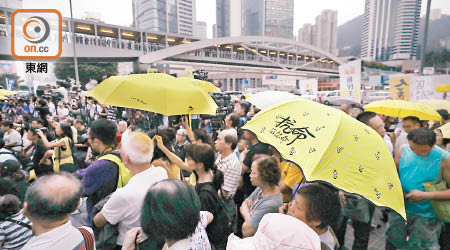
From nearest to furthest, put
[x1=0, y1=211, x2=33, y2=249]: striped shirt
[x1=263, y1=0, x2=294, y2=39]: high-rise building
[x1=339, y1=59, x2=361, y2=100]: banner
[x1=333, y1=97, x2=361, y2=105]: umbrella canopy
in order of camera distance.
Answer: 1. [x1=0, y1=211, x2=33, y2=249]: striped shirt
2. [x1=333, y1=97, x2=361, y2=105]: umbrella canopy
3. [x1=339, y1=59, x2=361, y2=100]: banner
4. [x1=263, y1=0, x2=294, y2=39]: high-rise building

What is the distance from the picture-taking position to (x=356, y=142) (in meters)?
1.65

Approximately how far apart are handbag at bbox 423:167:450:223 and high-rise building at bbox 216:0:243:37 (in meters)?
182

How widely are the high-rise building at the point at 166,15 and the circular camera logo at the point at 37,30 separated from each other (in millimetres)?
102853

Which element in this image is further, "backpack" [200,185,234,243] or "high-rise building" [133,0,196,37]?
"high-rise building" [133,0,196,37]

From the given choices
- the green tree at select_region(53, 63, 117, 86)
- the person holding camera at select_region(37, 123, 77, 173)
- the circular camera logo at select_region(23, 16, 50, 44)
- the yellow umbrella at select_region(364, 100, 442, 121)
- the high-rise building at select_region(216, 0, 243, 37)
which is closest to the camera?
the yellow umbrella at select_region(364, 100, 442, 121)

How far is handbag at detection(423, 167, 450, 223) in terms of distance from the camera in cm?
234

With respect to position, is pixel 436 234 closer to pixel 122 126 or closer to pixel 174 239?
pixel 174 239

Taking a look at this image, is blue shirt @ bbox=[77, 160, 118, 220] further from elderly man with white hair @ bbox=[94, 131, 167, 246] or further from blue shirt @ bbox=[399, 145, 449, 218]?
blue shirt @ bbox=[399, 145, 449, 218]

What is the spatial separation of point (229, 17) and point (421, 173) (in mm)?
190674

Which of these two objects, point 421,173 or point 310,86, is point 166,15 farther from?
point 421,173

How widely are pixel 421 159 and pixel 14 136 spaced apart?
7695 millimetres

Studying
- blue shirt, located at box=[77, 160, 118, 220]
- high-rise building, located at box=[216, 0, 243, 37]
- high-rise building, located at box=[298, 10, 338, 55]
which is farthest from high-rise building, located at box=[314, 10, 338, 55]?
blue shirt, located at box=[77, 160, 118, 220]

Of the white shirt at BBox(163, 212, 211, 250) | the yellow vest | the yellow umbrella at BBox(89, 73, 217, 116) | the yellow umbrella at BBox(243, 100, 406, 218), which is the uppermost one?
the yellow umbrella at BBox(89, 73, 217, 116)

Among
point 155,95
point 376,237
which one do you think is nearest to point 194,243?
point 155,95
